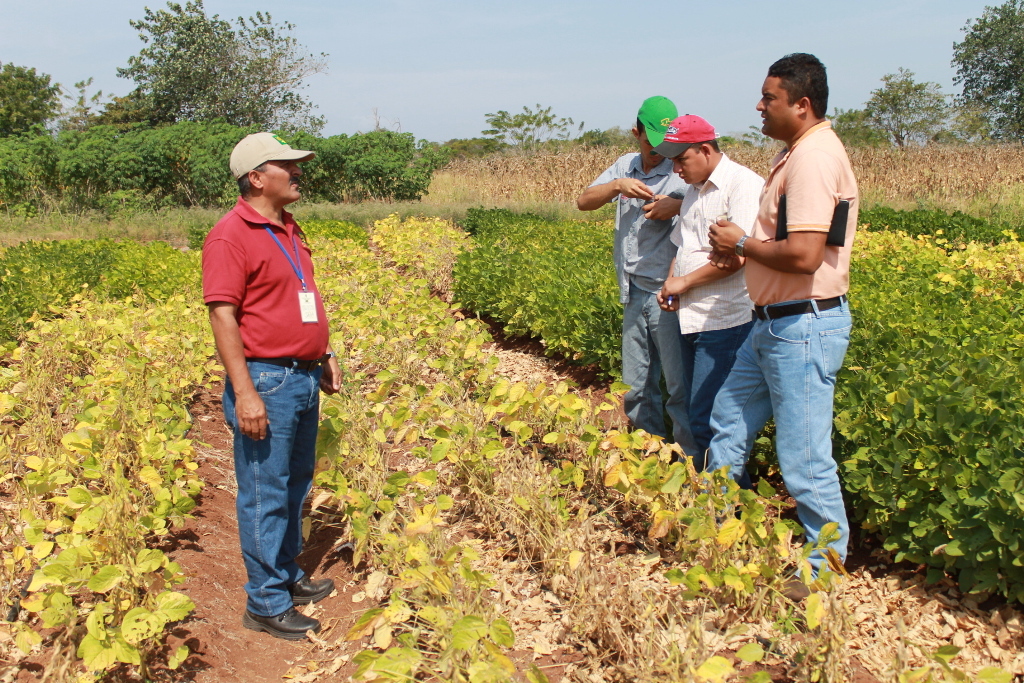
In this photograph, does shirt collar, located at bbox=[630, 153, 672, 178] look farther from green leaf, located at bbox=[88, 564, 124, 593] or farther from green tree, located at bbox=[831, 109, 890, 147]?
green tree, located at bbox=[831, 109, 890, 147]

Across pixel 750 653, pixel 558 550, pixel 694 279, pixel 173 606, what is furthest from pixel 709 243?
pixel 173 606

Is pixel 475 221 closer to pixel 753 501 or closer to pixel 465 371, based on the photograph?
pixel 465 371

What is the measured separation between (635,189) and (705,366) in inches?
33.9

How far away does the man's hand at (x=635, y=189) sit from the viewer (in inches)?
133

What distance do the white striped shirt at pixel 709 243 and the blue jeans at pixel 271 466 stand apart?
5.16ft

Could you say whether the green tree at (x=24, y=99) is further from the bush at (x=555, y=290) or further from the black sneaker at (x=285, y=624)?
the black sneaker at (x=285, y=624)

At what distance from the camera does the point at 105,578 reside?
2363mm

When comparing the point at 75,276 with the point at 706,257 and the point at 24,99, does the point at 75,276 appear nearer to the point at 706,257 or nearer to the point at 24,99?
the point at 706,257

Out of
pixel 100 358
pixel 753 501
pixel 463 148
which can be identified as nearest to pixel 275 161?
pixel 753 501

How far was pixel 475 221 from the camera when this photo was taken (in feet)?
48.6

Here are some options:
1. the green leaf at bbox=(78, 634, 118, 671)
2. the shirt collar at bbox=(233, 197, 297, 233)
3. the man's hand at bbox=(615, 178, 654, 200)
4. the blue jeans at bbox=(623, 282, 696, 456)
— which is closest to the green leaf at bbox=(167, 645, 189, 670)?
the green leaf at bbox=(78, 634, 118, 671)

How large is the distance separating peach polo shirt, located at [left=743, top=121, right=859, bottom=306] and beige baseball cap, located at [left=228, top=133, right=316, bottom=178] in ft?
5.39

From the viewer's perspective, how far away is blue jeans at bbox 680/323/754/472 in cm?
317

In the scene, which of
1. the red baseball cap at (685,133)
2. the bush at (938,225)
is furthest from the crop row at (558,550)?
the bush at (938,225)
